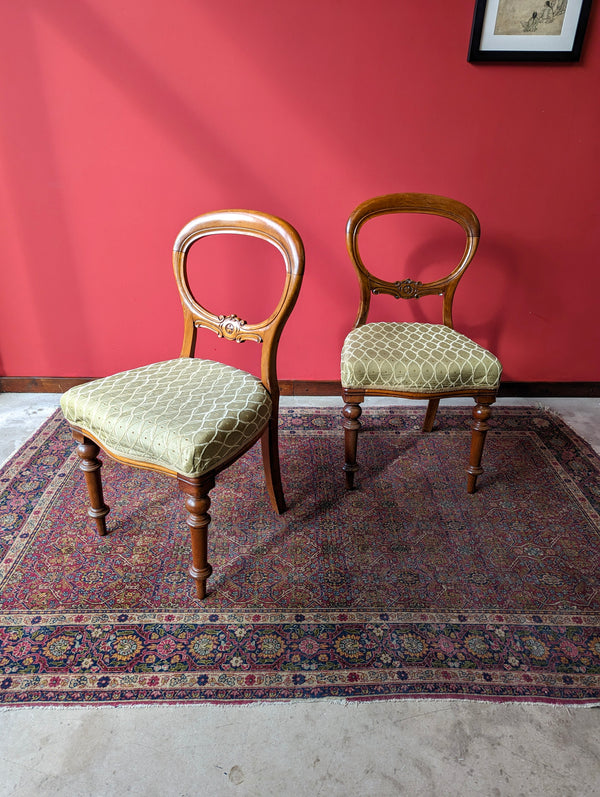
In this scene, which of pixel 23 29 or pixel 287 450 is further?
pixel 287 450

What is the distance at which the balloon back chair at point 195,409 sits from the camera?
55.5 inches

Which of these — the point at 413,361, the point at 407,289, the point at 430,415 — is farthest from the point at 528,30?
the point at 430,415

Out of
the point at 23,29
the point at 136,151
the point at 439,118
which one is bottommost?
the point at 136,151

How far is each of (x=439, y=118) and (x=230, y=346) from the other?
139cm

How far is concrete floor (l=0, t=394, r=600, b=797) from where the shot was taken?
1146 mm

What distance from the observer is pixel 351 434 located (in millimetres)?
1980

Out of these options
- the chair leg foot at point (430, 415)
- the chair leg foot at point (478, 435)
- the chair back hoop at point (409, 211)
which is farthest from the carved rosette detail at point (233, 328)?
the chair leg foot at point (430, 415)

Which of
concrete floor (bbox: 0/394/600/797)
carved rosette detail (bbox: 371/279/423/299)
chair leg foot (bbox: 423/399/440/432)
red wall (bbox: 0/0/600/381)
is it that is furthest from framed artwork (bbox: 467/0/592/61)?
concrete floor (bbox: 0/394/600/797)

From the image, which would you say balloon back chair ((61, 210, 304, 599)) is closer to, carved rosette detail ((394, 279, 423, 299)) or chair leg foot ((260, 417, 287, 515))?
chair leg foot ((260, 417, 287, 515))

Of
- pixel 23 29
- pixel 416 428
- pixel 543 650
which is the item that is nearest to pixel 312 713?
pixel 543 650

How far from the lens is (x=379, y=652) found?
1424 millimetres

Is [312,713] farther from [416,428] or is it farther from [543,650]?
[416,428]

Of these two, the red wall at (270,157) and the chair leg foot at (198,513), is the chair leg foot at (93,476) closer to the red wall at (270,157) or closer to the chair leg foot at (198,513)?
the chair leg foot at (198,513)

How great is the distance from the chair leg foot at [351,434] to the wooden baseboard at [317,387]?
0.78 meters
